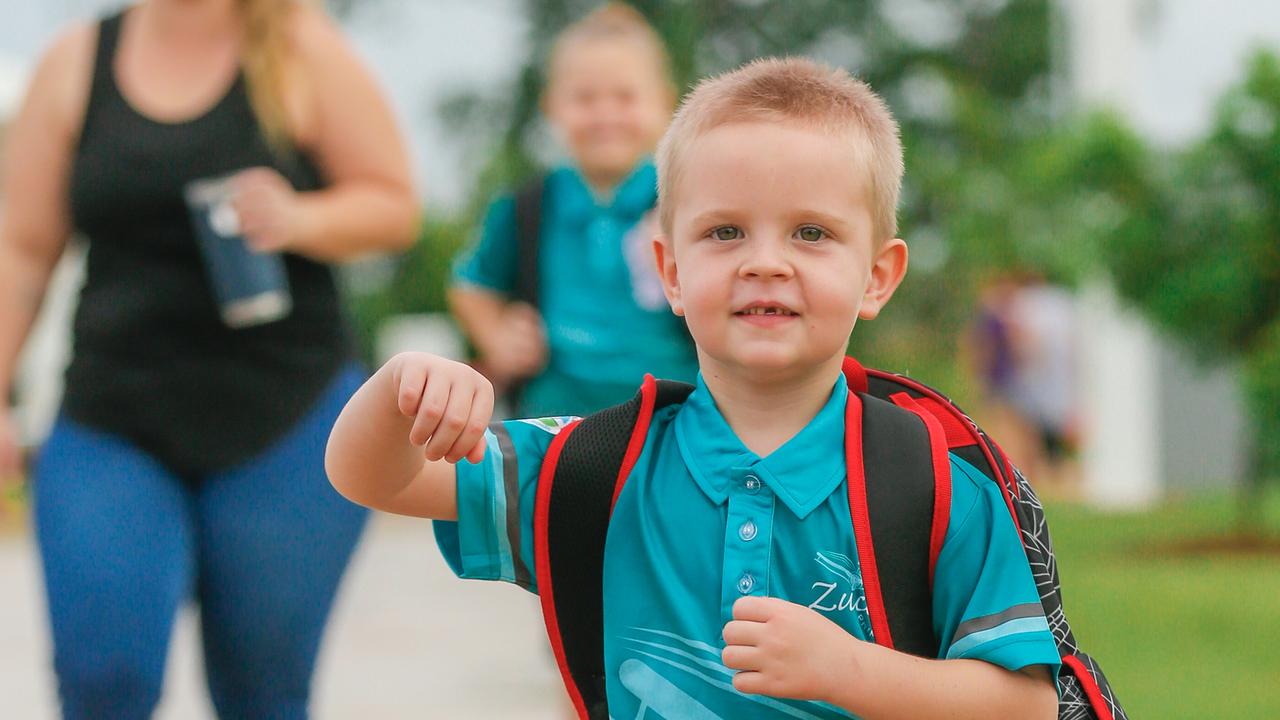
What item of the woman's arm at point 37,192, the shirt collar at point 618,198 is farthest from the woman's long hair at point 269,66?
the shirt collar at point 618,198

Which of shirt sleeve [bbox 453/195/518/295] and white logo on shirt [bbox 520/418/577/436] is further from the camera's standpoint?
shirt sleeve [bbox 453/195/518/295]

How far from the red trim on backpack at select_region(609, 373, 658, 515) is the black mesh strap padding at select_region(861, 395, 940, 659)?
0.92 ft

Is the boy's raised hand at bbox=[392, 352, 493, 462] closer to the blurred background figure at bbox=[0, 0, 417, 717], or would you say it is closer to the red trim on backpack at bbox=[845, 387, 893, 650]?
the red trim on backpack at bbox=[845, 387, 893, 650]

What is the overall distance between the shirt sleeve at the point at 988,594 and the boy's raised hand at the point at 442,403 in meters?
0.57

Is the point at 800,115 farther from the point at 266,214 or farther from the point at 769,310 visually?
the point at 266,214

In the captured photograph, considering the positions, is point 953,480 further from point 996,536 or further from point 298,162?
point 298,162

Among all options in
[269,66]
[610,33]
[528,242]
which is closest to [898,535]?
[269,66]

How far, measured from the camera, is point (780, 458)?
222 centimetres

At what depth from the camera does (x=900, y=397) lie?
93.7 inches

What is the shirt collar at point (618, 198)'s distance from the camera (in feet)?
15.8

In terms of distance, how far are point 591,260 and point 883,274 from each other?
2.50m

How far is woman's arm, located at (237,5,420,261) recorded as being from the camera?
11.5 ft

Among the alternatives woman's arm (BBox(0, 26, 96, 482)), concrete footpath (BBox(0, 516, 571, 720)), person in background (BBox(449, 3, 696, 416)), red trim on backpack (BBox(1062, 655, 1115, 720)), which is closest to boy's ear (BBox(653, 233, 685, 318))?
red trim on backpack (BBox(1062, 655, 1115, 720))

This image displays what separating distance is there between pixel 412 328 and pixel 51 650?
64.5ft
